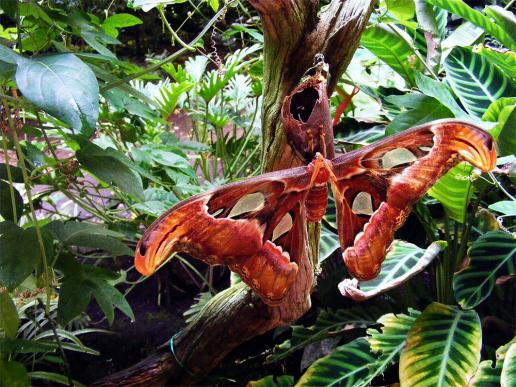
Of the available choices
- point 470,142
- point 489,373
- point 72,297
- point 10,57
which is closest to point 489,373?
point 489,373

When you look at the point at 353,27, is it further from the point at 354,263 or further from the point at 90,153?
the point at 90,153

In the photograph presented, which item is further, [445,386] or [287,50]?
[445,386]

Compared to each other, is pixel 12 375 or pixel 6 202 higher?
pixel 6 202

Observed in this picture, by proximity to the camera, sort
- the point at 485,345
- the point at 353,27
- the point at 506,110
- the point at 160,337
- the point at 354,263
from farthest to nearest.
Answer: the point at 160,337, the point at 485,345, the point at 506,110, the point at 353,27, the point at 354,263

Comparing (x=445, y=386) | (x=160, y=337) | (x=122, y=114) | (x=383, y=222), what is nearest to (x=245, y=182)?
(x=383, y=222)

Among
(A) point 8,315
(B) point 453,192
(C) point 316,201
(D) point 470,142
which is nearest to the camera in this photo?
(D) point 470,142

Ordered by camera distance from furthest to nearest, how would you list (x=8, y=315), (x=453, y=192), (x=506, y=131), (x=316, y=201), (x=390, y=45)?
(x=390, y=45) < (x=453, y=192) < (x=506, y=131) < (x=8, y=315) < (x=316, y=201)

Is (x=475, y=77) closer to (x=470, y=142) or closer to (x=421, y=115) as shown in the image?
(x=421, y=115)

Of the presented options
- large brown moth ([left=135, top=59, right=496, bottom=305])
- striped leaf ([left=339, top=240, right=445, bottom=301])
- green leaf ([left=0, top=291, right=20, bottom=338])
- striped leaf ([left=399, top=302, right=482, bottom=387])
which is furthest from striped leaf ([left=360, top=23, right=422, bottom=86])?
green leaf ([left=0, top=291, right=20, bottom=338])
